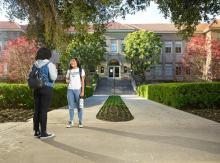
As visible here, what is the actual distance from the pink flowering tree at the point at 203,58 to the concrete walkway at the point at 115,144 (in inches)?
1850

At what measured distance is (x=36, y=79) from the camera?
835 centimetres

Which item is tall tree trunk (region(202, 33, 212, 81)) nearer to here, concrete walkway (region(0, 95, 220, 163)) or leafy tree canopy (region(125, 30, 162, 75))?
leafy tree canopy (region(125, 30, 162, 75))

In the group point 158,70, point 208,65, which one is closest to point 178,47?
point 158,70

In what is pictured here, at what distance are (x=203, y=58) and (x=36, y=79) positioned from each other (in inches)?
2002

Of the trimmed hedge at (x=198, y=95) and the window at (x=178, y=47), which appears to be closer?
the trimmed hedge at (x=198, y=95)

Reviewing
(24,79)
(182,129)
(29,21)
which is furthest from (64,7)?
(24,79)

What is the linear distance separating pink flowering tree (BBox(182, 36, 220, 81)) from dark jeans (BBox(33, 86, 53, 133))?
49471 mm

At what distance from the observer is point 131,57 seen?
6469 centimetres

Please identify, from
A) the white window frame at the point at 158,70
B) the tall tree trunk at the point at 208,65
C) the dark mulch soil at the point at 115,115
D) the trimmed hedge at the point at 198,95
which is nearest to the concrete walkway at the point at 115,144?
the dark mulch soil at the point at 115,115

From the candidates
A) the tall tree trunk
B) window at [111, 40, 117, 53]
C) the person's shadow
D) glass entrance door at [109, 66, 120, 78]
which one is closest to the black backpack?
the person's shadow

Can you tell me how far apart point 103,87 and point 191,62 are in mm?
12709

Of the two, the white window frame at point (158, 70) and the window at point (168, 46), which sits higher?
the window at point (168, 46)

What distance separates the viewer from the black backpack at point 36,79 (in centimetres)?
832

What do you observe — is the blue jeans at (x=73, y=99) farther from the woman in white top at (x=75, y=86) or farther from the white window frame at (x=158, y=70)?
the white window frame at (x=158, y=70)
